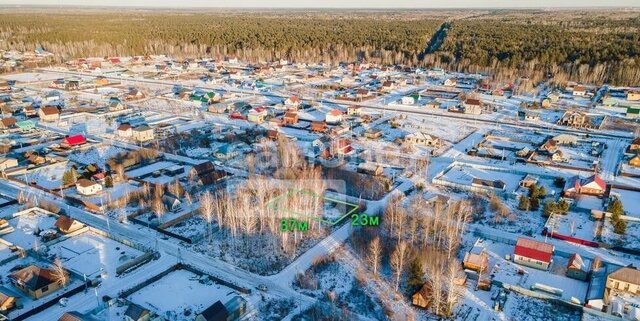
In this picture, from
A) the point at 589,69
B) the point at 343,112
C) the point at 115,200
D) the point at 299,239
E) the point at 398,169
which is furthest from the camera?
the point at 589,69

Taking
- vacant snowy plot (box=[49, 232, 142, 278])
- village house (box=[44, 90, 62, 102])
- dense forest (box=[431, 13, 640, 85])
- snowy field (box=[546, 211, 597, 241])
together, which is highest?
dense forest (box=[431, 13, 640, 85])

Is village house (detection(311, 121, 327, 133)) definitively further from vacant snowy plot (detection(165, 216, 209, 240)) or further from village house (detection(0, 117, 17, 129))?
village house (detection(0, 117, 17, 129))

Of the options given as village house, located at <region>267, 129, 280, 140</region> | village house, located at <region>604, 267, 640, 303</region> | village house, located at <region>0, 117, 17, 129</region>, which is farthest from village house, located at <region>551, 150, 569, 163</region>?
→ village house, located at <region>0, 117, 17, 129</region>

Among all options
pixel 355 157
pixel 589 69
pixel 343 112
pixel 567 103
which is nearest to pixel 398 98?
pixel 343 112

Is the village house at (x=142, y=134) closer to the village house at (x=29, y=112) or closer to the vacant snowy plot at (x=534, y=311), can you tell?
the village house at (x=29, y=112)

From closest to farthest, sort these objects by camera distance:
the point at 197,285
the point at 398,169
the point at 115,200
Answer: the point at 197,285, the point at 115,200, the point at 398,169

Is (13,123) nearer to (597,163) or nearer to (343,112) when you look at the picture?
(343,112)

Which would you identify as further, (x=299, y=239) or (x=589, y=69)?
(x=589, y=69)
